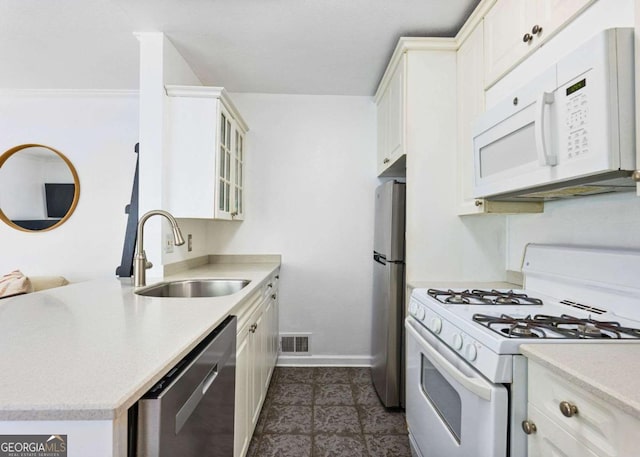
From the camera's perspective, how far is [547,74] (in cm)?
108

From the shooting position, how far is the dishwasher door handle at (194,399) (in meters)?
0.76

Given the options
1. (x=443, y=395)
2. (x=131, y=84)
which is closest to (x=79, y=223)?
(x=131, y=84)

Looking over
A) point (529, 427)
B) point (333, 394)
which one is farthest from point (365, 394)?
point (529, 427)

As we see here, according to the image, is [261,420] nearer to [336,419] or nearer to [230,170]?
[336,419]

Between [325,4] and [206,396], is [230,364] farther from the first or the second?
[325,4]

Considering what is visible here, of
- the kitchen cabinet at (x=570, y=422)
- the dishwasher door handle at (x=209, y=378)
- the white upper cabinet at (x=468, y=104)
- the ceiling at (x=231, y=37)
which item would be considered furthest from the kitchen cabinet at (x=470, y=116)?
the dishwasher door handle at (x=209, y=378)

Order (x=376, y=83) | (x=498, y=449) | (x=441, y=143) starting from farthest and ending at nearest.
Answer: (x=376, y=83) → (x=441, y=143) → (x=498, y=449)

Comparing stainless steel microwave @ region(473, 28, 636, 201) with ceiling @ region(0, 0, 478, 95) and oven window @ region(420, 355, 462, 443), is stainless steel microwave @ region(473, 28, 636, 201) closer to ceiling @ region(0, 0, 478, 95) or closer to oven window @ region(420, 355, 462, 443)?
oven window @ region(420, 355, 462, 443)

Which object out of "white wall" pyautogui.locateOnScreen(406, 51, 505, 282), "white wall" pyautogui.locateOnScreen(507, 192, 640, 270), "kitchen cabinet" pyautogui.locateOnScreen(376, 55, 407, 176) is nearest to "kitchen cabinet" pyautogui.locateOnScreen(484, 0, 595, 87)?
"white wall" pyautogui.locateOnScreen(406, 51, 505, 282)

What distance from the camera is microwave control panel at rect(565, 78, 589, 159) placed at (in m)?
0.94

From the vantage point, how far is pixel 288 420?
78.2 inches

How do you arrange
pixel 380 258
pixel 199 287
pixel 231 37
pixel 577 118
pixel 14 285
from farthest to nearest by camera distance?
pixel 14 285 < pixel 380 258 < pixel 231 37 < pixel 199 287 < pixel 577 118

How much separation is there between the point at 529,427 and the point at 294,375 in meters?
2.01

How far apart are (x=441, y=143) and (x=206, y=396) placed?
5.84 ft
